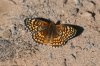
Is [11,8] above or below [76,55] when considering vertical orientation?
above

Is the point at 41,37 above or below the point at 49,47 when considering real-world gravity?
above

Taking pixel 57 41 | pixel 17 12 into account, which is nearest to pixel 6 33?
pixel 17 12

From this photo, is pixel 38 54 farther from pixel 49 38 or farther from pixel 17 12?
pixel 17 12

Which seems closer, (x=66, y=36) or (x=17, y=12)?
(x=66, y=36)

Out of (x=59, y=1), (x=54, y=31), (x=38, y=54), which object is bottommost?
(x=38, y=54)
